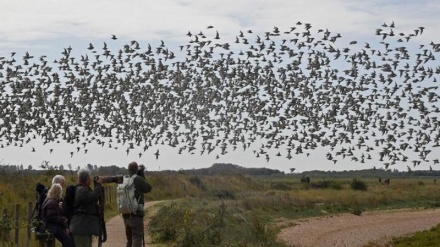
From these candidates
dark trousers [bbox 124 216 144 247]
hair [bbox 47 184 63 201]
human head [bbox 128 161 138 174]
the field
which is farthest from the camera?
the field

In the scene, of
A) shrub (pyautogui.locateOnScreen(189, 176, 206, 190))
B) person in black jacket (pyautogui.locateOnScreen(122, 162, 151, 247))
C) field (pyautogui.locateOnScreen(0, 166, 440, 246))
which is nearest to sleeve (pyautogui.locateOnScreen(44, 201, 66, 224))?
field (pyautogui.locateOnScreen(0, 166, 440, 246))

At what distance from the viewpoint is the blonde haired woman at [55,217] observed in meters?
12.7

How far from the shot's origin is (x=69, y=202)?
512 inches

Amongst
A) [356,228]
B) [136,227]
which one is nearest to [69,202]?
[136,227]

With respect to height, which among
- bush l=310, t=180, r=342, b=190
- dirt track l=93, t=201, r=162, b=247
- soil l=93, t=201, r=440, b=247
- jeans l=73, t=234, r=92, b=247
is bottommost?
soil l=93, t=201, r=440, b=247

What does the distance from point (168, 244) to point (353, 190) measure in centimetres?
6395

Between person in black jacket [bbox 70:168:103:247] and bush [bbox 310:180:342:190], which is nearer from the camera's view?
person in black jacket [bbox 70:168:103:247]

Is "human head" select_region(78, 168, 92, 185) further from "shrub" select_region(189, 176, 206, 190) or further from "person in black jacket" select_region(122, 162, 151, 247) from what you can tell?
"shrub" select_region(189, 176, 206, 190)

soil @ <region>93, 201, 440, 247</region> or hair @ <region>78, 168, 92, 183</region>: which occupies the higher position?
hair @ <region>78, 168, 92, 183</region>

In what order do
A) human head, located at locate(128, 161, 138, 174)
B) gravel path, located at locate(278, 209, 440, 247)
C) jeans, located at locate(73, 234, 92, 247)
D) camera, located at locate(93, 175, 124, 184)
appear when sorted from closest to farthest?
1. jeans, located at locate(73, 234, 92, 247)
2. camera, located at locate(93, 175, 124, 184)
3. human head, located at locate(128, 161, 138, 174)
4. gravel path, located at locate(278, 209, 440, 247)

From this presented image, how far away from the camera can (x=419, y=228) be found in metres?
45.6

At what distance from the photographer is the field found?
20.7 m

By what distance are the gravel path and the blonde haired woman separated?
2228 centimetres

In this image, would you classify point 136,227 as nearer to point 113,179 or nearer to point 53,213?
point 113,179
